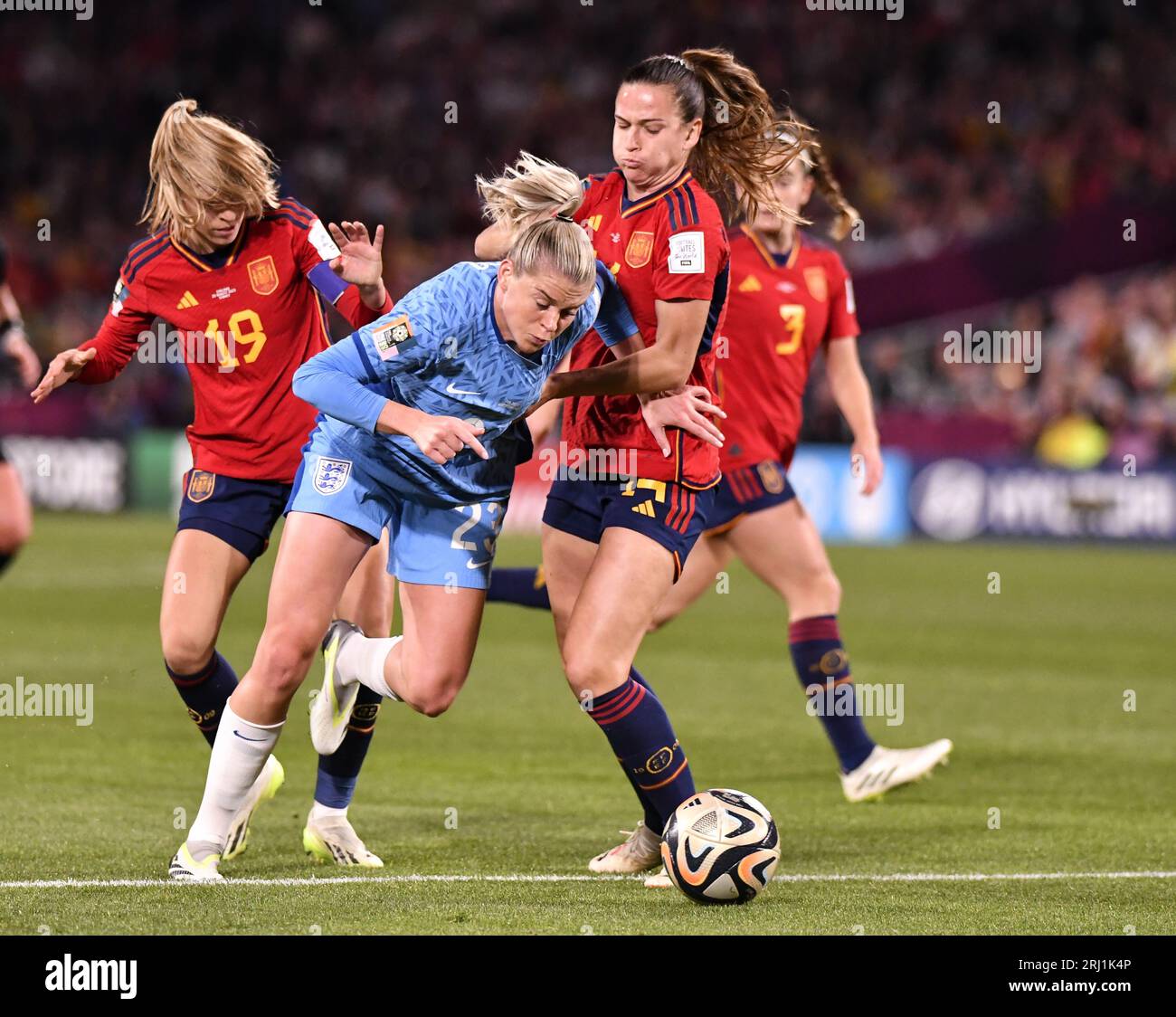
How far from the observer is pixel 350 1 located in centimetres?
3206

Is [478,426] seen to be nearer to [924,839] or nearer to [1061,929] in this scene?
[1061,929]

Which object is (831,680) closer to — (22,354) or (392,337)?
(392,337)

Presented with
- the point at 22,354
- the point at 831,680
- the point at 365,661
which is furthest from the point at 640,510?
the point at 22,354

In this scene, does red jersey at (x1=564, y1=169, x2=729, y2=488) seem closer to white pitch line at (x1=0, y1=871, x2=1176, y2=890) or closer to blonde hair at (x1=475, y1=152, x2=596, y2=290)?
blonde hair at (x1=475, y1=152, x2=596, y2=290)

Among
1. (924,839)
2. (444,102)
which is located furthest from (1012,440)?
(924,839)

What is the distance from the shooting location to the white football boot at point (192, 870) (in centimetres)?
554

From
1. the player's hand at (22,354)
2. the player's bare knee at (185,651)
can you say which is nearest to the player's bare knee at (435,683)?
the player's bare knee at (185,651)

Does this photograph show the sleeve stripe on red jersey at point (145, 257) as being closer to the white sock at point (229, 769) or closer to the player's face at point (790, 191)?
the white sock at point (229, 769)

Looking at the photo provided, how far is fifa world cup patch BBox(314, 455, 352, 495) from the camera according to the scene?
556 cm

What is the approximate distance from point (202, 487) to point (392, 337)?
4.45 ft

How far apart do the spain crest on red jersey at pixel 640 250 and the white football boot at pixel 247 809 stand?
2.01m

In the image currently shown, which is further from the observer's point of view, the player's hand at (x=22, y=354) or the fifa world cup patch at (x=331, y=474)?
the player's hand at (x=22, y=354)

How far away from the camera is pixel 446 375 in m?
5.44

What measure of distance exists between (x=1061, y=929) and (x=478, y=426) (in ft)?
7.12
